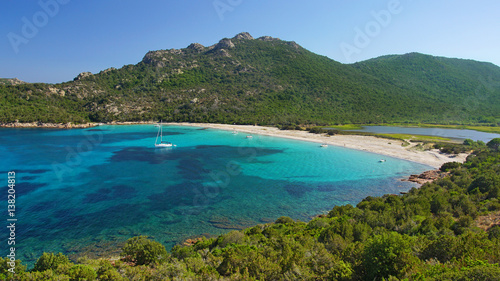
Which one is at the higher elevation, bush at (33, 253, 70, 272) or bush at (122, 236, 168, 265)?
bush at (33, 253, 70, 272)

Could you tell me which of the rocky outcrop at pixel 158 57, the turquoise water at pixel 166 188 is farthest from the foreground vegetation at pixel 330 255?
the rocky outcrop at pixel 158 57

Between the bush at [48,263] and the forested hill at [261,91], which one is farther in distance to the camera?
the forested hill at [261,91]

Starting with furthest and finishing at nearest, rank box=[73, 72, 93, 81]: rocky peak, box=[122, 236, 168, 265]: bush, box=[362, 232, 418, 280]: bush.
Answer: box=[73, 72, 93, 81]: rocky peak → box=[122, 236, 168, 265]: bush → box=[362, 232, 418, 280]: bush

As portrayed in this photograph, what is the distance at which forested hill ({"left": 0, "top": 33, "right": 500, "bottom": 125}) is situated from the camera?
113m

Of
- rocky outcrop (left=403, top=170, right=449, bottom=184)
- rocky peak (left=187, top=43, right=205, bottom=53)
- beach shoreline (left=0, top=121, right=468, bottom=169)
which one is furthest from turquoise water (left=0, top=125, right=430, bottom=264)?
rocky peak (left=187, top=43, right=205, bottom=53)

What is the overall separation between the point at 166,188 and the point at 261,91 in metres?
117

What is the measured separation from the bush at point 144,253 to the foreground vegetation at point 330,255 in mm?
52

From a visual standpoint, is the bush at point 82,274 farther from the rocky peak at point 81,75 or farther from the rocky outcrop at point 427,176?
the rocky peak at point 81,75

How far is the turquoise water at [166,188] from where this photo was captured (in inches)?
769

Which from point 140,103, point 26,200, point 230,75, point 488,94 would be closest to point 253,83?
point 230,75

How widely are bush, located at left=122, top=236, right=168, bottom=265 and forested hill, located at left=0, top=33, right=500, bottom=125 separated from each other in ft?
300

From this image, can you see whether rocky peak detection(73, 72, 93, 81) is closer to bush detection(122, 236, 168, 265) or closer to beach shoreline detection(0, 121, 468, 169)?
beach shoreline detection(0, 121, 468, 169)

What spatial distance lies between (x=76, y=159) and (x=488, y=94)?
224 meters

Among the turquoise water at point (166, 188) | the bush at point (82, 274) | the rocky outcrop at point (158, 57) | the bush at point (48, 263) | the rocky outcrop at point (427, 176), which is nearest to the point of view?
the bush at point (82, 274)
